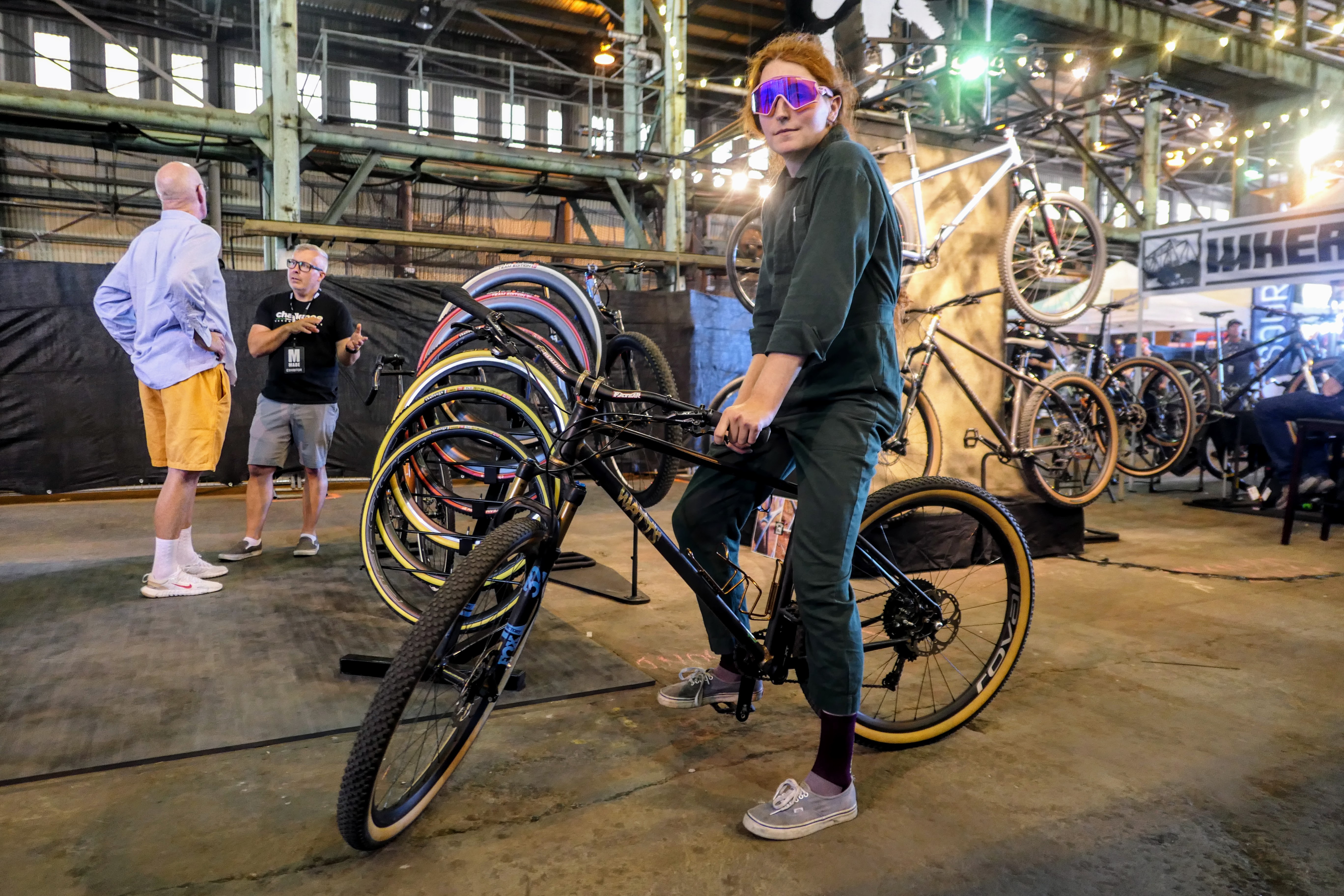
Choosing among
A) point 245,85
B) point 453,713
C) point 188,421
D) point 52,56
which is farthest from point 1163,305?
point 52,56

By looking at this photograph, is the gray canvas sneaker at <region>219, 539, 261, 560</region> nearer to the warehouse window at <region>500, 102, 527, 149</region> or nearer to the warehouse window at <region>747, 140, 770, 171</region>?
the warehouse window at <region>747, 140, 770, 171</region>

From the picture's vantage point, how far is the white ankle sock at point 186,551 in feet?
14.3

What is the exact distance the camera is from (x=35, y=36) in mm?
15742

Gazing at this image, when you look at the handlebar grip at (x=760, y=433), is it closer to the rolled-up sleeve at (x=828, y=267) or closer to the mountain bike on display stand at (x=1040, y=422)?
the rolled-up sleeve at (x=828, y=267)

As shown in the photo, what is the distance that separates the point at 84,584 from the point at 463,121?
1715cm

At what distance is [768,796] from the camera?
2229 millimetres

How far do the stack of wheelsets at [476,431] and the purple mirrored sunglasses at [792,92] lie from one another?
894 millimetres

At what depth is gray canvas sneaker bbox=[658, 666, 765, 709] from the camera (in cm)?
258

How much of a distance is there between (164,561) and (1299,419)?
774 centimetres

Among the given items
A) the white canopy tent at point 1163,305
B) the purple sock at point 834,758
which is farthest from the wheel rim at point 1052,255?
the white canopy tent at point 1163,305

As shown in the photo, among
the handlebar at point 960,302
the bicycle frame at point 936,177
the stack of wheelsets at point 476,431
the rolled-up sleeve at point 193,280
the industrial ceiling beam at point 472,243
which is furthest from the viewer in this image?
the industrial ceiling beam at point 472,243

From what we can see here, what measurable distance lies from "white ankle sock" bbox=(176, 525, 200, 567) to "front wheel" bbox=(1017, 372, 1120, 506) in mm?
4908

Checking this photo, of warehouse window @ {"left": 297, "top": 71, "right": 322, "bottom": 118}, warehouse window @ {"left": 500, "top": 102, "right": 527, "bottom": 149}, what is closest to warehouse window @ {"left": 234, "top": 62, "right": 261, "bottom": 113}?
warehouse window @ {"left": 297, "top": 71, "right": 322, "bottom": 118}

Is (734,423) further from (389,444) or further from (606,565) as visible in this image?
(606,565)
